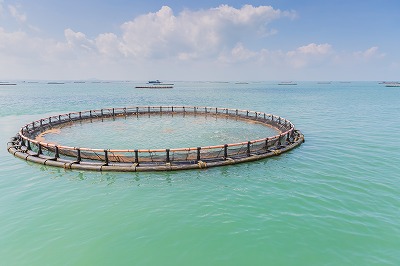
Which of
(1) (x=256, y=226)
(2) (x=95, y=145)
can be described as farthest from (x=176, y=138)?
(1) (x=256, y=226)

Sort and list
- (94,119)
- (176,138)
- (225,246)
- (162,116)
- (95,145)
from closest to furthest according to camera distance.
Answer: (225,246), (95,145), (176,138), (94,119), (162,116)

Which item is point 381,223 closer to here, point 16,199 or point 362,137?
point 16,199

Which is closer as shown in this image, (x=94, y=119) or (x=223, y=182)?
(x=223, y=182)

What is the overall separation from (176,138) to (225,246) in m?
21.2

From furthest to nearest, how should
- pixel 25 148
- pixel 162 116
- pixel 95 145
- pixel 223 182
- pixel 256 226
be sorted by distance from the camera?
pixel 162 116, pixel 95 145, pixel 25 148, pixel 223 182, pixel 256 226

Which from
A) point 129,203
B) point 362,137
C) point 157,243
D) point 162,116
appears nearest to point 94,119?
point 162,116

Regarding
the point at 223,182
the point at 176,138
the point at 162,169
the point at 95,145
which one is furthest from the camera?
the point at 176,138

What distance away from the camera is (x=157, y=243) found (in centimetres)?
1180

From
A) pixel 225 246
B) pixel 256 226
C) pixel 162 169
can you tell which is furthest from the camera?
pixel 162 169

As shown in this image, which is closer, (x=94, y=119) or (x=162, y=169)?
(x=162, y=169)

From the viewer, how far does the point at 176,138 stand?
31.9 meters

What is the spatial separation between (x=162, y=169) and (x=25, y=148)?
51.0 feet

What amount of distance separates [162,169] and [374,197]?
14.8 metres

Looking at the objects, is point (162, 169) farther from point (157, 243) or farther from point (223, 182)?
point (157, 243)
